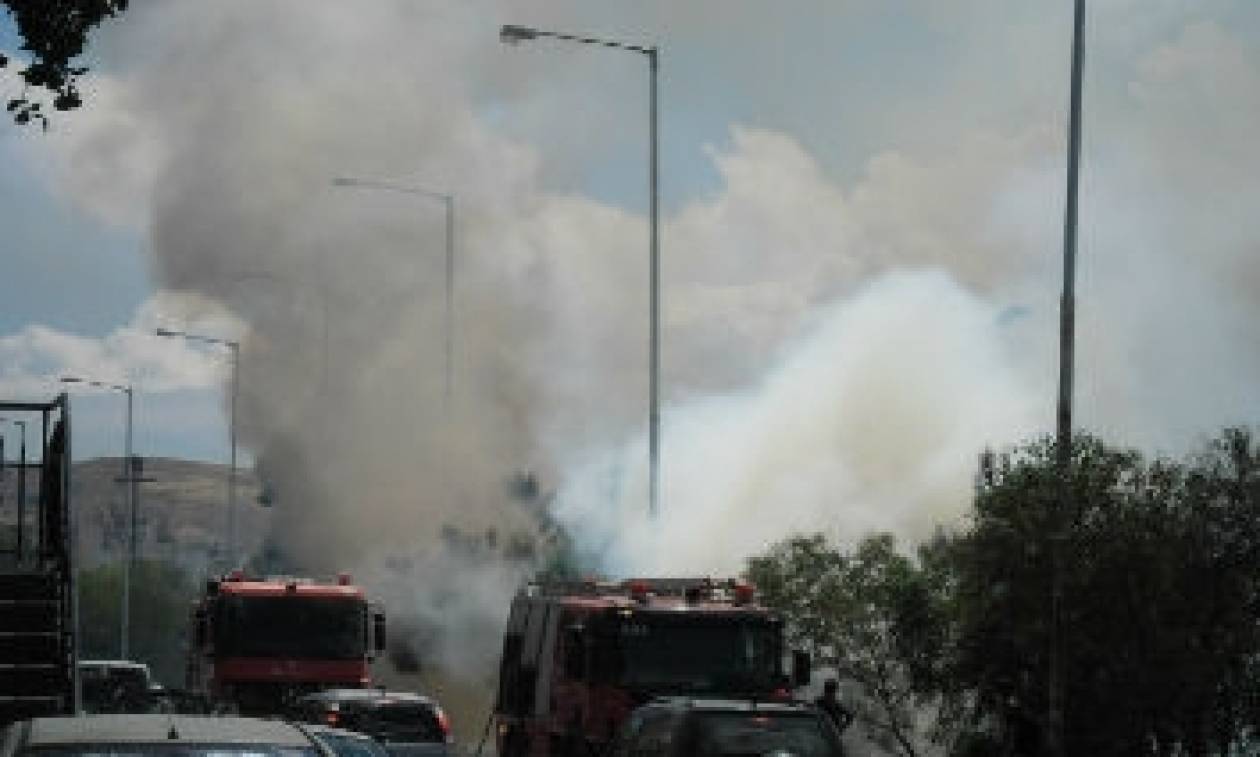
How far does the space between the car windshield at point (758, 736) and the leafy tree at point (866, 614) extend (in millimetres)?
18481

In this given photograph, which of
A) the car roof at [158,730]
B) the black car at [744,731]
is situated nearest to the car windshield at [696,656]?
the black car at [744,731]

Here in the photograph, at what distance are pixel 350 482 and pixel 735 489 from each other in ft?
48.5

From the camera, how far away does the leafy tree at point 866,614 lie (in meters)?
39.8

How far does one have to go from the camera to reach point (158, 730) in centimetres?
1100

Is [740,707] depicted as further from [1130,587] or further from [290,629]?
[290,629]

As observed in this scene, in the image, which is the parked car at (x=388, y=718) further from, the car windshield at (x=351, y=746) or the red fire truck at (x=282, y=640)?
the red fire truck at (x=282, y=640)

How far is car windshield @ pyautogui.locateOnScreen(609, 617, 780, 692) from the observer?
28.5m

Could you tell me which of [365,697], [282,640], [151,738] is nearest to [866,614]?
[282,640]

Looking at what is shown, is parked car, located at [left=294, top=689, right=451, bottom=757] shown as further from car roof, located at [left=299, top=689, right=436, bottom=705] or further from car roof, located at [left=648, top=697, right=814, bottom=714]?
car roof, located at [left=648, top=697, right=814, bottom=714]

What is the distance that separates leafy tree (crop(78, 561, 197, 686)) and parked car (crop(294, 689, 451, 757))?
364ft

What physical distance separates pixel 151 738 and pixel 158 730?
20cm

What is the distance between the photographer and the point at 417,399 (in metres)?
81.1

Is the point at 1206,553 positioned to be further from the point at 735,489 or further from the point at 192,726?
the point at 735,489

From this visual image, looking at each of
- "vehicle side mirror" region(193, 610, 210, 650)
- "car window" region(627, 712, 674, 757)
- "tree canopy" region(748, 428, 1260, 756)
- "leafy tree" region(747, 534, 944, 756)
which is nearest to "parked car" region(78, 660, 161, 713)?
"vehicle side mirror" region(193, 610, 210, 650)
